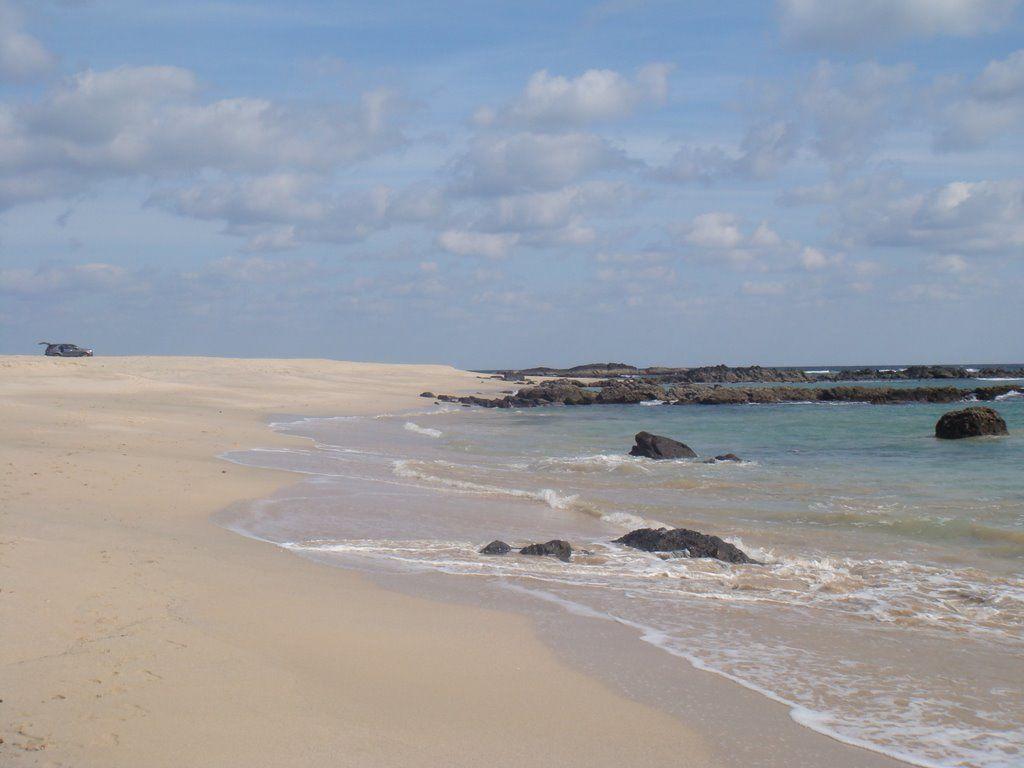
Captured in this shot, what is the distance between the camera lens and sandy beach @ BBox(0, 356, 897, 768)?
13.3 ft

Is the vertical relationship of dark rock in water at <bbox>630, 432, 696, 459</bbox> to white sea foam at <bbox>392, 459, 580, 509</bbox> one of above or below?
above

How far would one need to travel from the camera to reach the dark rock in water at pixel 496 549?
9.53 m

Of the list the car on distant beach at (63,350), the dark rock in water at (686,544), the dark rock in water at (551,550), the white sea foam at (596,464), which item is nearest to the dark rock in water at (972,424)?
the white sea foam at (596,464)

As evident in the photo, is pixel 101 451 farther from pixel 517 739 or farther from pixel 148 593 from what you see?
pixel 517 739

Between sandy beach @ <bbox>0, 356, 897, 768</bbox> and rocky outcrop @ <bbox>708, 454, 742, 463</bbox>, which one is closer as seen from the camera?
sandy beach @ <bbox>0, 356, 897, 768</bbox>

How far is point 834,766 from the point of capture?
168 inches

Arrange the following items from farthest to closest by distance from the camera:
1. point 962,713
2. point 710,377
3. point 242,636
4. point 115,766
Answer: point 710,377, point 242,636, point 962,713, point 115,766

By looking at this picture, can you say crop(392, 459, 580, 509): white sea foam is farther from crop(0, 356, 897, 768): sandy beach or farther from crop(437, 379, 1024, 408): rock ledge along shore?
crop(437, 379, 1024, 408): rock ledge along shore

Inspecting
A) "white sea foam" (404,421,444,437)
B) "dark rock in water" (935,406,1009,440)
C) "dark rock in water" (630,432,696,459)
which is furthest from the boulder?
"dark rock in water" (935,406,1009,440)

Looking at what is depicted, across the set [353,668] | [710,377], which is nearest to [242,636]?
[353,668]

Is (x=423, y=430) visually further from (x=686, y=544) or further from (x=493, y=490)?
(x=686, y=544)

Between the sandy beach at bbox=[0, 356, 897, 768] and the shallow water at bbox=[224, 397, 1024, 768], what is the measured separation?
2.31 ft

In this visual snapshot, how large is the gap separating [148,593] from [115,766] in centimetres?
296

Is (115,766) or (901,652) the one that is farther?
(901,652)
